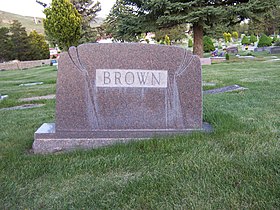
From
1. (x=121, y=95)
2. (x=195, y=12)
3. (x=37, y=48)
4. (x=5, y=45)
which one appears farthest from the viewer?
(x=37, y=48)

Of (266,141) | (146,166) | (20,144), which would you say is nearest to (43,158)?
A: (20,144)

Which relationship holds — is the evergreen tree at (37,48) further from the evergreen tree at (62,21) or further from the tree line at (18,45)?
the evergreen tree at (62,21)

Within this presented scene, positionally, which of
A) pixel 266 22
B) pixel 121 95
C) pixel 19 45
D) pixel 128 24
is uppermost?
pixel 266 22

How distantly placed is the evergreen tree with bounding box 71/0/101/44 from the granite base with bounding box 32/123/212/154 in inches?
1565

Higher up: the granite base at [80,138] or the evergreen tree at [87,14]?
the evergreen tree at [87,14]

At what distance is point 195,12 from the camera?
16547 millimetres

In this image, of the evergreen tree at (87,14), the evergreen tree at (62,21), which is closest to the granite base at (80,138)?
the evergreen tree at (62,21)

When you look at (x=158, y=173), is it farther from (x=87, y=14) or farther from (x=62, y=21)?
(x=87, y=14)

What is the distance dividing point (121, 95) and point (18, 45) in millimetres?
45882

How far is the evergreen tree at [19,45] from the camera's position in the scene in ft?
144

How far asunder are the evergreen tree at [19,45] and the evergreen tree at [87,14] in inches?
374

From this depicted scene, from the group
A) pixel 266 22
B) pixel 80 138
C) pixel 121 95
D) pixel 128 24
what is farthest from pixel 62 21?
pixel 266 22

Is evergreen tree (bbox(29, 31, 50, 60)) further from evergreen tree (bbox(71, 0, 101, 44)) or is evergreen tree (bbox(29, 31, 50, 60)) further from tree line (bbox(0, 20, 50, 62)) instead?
evergreen tree (bbox(71, 0, 101, 44))

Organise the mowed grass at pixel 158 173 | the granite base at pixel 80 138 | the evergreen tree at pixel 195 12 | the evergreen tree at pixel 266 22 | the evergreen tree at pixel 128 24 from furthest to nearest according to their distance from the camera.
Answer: the evergreen tree at pixel 128 24 → the evergreen tree at pixel 266 22 → the evergreen tree at pixel 195 12 → the granite base at pixel 80 138 → the mowed grass at pixel 158 173
